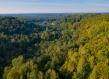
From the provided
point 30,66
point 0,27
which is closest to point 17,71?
point 30,66

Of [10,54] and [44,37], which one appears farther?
[44,37]

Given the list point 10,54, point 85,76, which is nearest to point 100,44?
point 85,76

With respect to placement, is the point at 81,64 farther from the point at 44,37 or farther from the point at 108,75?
the point at 44,37

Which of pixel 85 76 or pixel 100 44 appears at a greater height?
pixel 100 44

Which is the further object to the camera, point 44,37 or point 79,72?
point 44,37

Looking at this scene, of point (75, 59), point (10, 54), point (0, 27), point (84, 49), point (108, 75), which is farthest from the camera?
point (0, 27)

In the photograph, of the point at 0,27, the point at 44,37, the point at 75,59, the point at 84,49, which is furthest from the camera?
the point at 0,27

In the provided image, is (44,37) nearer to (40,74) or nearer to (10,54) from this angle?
(10,54)

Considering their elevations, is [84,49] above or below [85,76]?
above

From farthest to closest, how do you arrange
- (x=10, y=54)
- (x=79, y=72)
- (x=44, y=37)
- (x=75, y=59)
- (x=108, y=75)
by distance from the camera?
1. (x=44, y=37)
2. (x=10, y=54)
3. (x=75, y=59)
4. (x=79, y=72)
5. (x=108, y=75)
